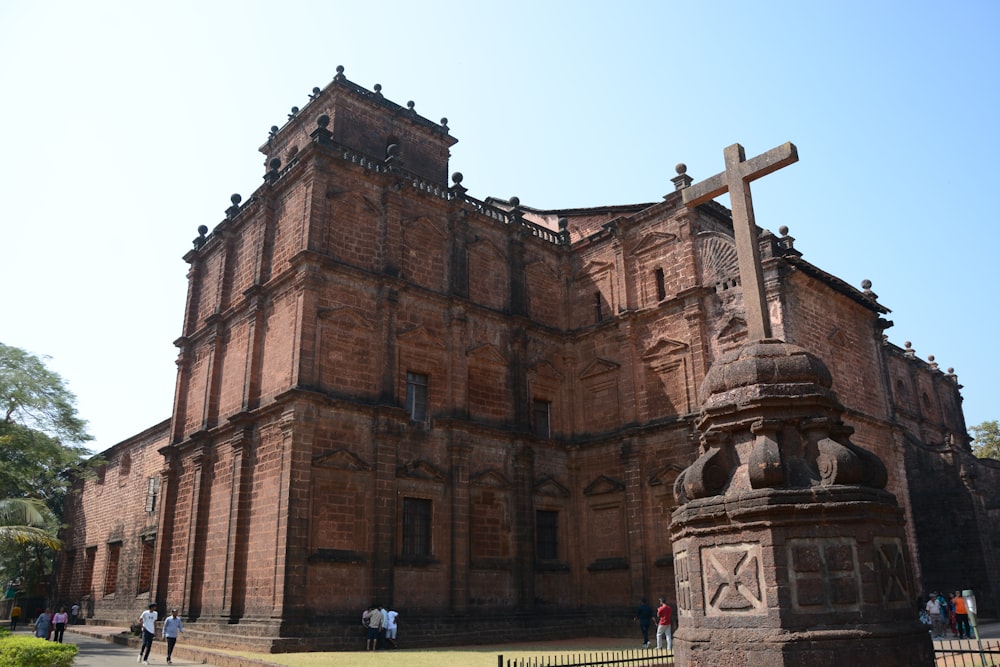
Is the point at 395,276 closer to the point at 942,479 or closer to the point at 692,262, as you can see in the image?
the point at 692,262

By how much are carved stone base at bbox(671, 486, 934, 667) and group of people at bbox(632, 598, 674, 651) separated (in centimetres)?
1012

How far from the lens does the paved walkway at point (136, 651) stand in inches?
598

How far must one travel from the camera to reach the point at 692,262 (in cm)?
2253

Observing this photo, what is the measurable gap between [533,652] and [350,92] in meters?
19.1

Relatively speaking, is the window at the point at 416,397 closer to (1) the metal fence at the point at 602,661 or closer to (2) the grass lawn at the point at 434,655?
(2) the grass lawn at the point at 434,655

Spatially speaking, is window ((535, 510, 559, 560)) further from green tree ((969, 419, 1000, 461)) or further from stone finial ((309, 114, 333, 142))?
green tree ((969, 419, 1000, 461))

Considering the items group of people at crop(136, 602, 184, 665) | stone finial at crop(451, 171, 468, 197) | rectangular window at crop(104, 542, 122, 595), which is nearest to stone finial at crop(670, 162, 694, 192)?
stone finial at crop(451, 171, 468, 197)

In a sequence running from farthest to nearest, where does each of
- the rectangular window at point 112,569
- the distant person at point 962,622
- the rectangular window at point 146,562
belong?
the rectangular window at point 112,569, the rectangular window at point 146,562, the distant person at point 962,622

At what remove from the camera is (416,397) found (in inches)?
839

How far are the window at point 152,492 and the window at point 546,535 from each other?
16.1 meters

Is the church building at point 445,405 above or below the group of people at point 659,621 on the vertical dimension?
above

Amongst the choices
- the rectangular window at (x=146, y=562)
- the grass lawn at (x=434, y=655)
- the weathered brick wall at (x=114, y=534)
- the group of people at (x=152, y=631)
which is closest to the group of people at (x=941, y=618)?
the grass lawn at (x=434, y=655)

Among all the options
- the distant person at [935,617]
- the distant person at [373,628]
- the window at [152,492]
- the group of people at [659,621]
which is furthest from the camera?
the window at [152,492]

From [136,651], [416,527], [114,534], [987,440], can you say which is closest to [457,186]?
[416,527]
